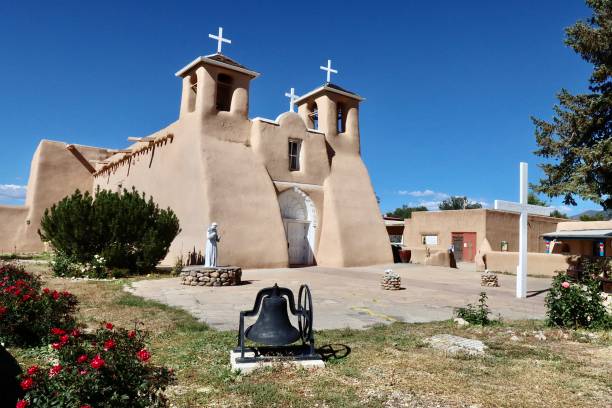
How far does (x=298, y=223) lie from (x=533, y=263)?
11.1 meters

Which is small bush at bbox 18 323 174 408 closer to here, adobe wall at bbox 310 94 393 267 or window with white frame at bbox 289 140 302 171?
adobe wall at bbox 310 94 393 267

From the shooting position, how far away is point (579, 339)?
21.0ft

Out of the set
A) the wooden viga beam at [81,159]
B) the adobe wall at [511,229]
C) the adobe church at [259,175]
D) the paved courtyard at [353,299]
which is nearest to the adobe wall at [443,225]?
the adobe wall at [511,229]

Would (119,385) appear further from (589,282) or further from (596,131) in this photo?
(596,131)

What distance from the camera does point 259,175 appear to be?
1919 centimetres

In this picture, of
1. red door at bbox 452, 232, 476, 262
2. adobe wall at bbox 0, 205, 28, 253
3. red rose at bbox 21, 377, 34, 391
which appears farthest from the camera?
red door at bbox 452, 232, 476, 262

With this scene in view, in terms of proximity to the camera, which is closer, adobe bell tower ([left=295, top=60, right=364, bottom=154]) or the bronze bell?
the bronze bell

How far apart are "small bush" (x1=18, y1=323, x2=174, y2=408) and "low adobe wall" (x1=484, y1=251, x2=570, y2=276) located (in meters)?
18.3

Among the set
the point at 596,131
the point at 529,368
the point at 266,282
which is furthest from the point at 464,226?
the point at 529,368

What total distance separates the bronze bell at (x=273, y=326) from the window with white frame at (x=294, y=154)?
16435 mm

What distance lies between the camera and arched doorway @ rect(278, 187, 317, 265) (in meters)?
20.8

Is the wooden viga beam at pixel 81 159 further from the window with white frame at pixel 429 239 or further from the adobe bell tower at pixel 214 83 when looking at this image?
the window with white frame at pixel 429 239

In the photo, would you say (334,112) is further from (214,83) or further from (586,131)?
(586,131)

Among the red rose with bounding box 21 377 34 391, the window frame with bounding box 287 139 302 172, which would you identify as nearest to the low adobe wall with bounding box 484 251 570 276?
the window frame with bounding box 287 139 302 172
